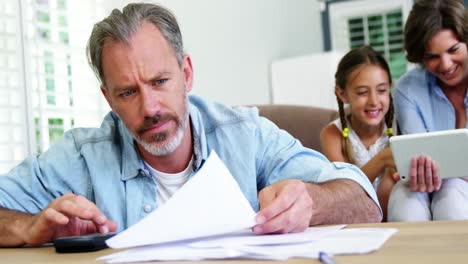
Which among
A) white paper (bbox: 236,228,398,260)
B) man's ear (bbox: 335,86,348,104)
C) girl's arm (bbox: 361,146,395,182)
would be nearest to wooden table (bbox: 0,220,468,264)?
white paper (bbox: 236,228,398,260)

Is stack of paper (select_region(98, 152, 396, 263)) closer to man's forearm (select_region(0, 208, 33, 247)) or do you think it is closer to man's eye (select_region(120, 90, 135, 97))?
man's forearm (select_region(0, 208, 33, 247))

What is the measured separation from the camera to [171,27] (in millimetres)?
1252

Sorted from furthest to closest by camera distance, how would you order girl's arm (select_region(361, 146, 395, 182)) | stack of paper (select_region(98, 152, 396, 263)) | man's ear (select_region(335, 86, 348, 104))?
1. man's ear (select_region(335, 86, 348, 104))
2. girl's arm (select_region(361, 146, 395, 182))
3. stack of paper (select_region(98, 152, 396, 263))

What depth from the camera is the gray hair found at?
46.8 inches

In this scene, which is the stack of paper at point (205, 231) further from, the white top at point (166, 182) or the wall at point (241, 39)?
the wall at point (241, 39)

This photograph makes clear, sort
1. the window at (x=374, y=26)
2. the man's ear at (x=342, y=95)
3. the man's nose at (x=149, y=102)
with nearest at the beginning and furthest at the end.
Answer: the man's nose at (x=149, y=102), the man's ear at (x=342, y=95), the window at (x=374, y=26)

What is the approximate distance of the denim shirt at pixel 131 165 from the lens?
1.18m

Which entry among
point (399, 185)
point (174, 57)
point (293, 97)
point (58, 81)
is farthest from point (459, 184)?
point (293, 97)

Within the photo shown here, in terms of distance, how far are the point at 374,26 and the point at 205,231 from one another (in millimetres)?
4744

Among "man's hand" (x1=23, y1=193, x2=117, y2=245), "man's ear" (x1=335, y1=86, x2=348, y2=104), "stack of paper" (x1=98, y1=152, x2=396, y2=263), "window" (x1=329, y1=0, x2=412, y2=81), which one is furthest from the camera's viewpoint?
"window" (x1=329, y1=0, x2=412, y2=81)

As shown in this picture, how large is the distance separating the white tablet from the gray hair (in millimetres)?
729

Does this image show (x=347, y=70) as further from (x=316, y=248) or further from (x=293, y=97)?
(x=293, y=97)

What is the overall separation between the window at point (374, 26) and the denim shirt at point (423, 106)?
310 cm

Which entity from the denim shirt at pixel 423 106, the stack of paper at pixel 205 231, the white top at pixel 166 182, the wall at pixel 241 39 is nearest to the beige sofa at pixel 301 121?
the denim shirt at pixel 423 106
